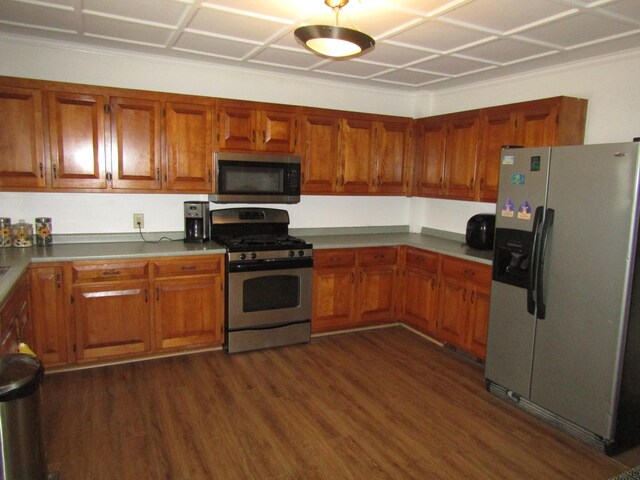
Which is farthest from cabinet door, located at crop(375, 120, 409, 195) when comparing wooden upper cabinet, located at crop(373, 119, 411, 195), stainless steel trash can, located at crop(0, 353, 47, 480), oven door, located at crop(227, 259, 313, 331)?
stainless steel trash can, located at crop(0, 353, 47, 480)

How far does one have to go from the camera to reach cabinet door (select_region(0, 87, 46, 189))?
318 centimetres

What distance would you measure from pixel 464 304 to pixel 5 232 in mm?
3641

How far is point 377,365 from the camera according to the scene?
3641mm

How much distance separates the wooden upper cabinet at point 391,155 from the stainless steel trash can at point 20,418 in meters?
3.37

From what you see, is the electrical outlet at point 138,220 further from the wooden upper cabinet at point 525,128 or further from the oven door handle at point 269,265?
the wooden upper cabinet at point 525,128

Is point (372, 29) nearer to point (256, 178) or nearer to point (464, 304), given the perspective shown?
point (256, 178)

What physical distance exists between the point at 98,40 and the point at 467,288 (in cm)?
346

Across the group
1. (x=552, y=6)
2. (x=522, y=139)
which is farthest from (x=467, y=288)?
(x=552, y=6)

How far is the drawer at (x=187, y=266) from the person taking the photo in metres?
3.45

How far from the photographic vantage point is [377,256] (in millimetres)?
4324

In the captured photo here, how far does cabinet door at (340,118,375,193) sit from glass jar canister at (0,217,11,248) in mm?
2775

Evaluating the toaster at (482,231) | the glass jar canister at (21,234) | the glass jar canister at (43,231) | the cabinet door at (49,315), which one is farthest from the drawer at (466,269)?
the glass jar canister at (21,234)

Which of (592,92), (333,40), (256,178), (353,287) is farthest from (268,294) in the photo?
(592,92)

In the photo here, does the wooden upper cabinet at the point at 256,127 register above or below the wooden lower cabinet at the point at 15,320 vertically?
above
